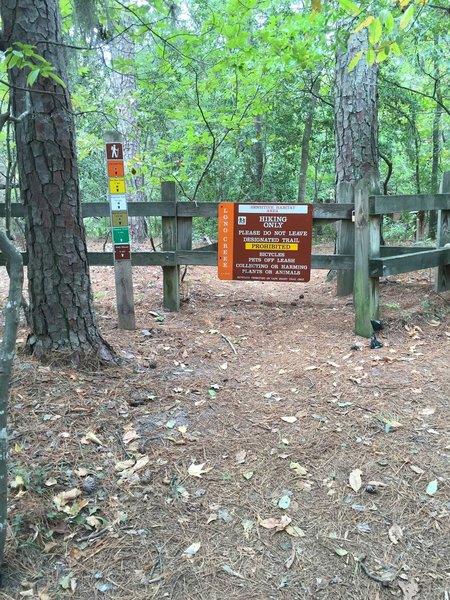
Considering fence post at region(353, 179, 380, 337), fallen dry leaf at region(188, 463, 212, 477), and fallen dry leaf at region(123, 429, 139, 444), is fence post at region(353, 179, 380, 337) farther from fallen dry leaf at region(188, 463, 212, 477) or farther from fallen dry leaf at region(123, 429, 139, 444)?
fallen dry leaf at region(123, 429, 139, 444)

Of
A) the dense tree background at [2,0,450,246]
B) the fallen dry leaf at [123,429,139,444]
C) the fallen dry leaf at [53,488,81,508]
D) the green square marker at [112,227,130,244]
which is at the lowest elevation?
the fallen dry leaf at [53,488,81,508]

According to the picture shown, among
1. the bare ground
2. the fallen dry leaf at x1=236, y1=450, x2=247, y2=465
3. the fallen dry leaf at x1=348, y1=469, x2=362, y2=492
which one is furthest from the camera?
the fallen dry leaf at x1=236, y1=450, x2=247, y2=465

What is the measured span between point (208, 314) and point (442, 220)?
3.38m

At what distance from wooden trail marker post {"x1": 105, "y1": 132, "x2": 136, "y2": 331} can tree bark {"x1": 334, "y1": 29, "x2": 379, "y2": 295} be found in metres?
3.02

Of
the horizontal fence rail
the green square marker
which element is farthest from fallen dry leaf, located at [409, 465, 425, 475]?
the green square marker

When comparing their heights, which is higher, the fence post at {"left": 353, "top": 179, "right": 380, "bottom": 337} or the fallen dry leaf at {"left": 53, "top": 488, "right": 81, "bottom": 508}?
the fence post at {"left": 353, "top": 179, "right": 380, "bottom": 337}

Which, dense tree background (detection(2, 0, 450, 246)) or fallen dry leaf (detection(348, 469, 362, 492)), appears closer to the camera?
fallen dry leaf (detection(348, 469, 362, 492))

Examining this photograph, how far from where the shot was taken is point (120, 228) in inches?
207

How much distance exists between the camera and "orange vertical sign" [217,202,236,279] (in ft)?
19.3

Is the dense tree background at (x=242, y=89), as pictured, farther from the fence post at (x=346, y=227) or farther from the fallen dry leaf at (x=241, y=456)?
the fallen dry leaf at (x=241, y=456)

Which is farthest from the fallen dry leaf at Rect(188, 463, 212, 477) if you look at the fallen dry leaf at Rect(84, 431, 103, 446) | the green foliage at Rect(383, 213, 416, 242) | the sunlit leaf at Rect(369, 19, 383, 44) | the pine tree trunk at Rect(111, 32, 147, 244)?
the green foliage at Rect(383, 213, 416, 242)

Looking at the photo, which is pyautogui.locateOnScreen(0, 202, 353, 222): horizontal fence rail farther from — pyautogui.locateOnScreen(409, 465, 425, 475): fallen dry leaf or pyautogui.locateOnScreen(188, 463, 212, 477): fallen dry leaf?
pyautogui.locateOnScreen(188, 463, 212, 477): fallen dry leaf

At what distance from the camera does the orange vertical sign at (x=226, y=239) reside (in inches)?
232

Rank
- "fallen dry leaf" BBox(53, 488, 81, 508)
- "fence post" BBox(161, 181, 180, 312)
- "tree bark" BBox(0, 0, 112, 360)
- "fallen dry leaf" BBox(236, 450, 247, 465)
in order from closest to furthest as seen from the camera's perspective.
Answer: "fallen dry leaf" BBox(53, 488, 81, 508)
"fallen dry leaf" BBox(236, 450, 247, 465)
"tree bark" BBox(0, 0, 112, 360)
"fence post" BBox(161, 181, 180, 312)
